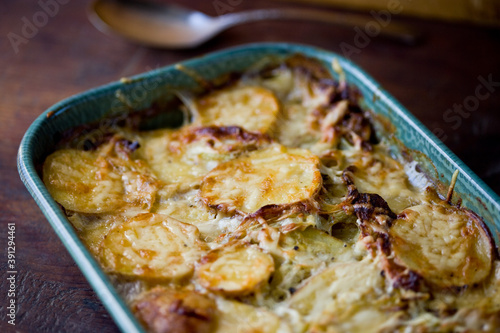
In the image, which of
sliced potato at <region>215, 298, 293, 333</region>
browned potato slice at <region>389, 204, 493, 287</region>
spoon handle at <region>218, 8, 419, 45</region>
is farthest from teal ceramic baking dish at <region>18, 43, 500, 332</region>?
spoon handle at <region>218, 8, 419, 45</region>

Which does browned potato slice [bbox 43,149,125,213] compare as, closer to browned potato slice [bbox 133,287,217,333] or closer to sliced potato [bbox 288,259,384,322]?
browned potato slice [bbox 133,287,217,333]

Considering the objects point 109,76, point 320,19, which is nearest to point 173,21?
point 109,76

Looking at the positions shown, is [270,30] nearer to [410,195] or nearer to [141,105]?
[141,105]

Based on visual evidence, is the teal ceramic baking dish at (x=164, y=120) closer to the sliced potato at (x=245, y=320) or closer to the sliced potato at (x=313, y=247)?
the sliced potato at (x=245, y=320)

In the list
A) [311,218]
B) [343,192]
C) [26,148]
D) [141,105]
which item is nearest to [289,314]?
[311,218]

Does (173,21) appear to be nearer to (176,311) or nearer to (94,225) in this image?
(94,225)

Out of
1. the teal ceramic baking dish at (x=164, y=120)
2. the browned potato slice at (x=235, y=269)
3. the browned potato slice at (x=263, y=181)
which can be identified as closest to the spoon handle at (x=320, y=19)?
the teal ceramic baking dish at (x=164, y=120)
